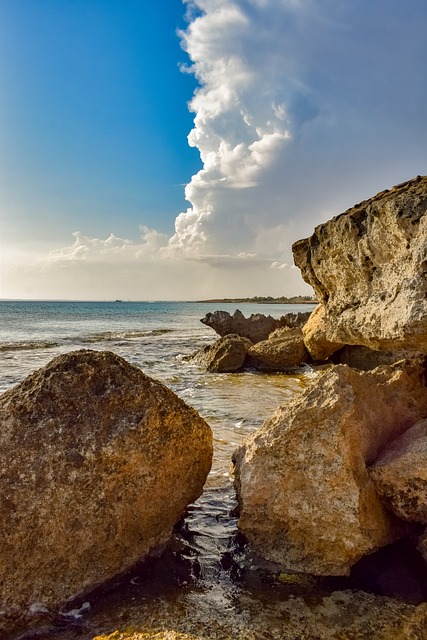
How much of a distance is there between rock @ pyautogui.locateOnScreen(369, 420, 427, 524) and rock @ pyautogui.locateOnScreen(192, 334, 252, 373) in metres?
13.4

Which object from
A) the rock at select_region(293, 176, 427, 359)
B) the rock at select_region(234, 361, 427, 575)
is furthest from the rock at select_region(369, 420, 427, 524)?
the rock at select_region(293, 176, 427, 359)

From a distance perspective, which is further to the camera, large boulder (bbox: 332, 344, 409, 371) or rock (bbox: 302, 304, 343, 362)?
rock (bbox: 302, 304, 343, 362)

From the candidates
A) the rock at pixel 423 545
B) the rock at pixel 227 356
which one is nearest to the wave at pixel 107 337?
the rock at pixel 227 356

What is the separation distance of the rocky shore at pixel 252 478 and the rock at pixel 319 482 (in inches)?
0.5

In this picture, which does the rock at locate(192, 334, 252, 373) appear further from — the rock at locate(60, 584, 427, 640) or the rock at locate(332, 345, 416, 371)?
the rock at locate(60, 584, 427, 640)

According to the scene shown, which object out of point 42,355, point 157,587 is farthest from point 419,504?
point 42,355

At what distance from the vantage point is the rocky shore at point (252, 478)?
353cm

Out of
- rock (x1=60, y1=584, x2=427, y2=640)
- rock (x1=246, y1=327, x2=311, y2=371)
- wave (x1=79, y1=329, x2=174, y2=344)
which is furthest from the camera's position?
wave (x1=79, y1=329, x2=174, y2=344)

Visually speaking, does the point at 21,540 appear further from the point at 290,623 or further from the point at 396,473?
the point at 396,473

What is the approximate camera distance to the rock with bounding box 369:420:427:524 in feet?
12.7

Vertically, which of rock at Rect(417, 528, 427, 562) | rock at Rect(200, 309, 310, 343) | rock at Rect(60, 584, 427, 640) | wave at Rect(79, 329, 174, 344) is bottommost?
rock at Rect(60, 584, 427, 640)

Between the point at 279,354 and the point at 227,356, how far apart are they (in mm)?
1962

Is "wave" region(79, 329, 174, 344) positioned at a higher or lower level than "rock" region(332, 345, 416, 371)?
lower

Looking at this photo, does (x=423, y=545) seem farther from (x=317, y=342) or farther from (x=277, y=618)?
(x=317, y=342)
